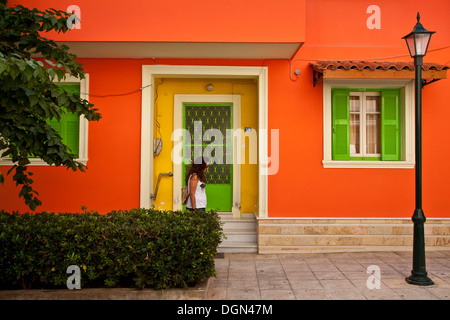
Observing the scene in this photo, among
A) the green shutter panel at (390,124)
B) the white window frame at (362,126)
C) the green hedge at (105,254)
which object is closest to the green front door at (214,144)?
the white window frame at (362,126)

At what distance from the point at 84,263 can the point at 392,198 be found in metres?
6.02

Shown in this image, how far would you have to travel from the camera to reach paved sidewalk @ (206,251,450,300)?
5.67 meters

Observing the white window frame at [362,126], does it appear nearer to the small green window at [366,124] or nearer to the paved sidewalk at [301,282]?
the small green window at [366,124]

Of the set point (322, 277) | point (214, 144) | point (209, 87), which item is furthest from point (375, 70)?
point (322, 277)

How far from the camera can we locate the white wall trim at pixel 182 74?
823 centimetres

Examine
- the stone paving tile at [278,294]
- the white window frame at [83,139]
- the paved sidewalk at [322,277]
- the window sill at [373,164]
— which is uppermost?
the white window frame at [83,139]

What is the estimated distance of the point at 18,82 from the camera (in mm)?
4375

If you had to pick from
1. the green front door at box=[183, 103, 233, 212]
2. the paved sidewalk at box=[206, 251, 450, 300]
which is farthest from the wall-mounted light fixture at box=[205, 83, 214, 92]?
the paved sidewalk at box=[206, 251, 450, 300]

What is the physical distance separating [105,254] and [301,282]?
9.71ft

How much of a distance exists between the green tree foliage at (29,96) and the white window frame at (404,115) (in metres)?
4.61

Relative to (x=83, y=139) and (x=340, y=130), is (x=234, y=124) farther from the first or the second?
(x=83, y=139)

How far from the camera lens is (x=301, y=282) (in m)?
6.25
